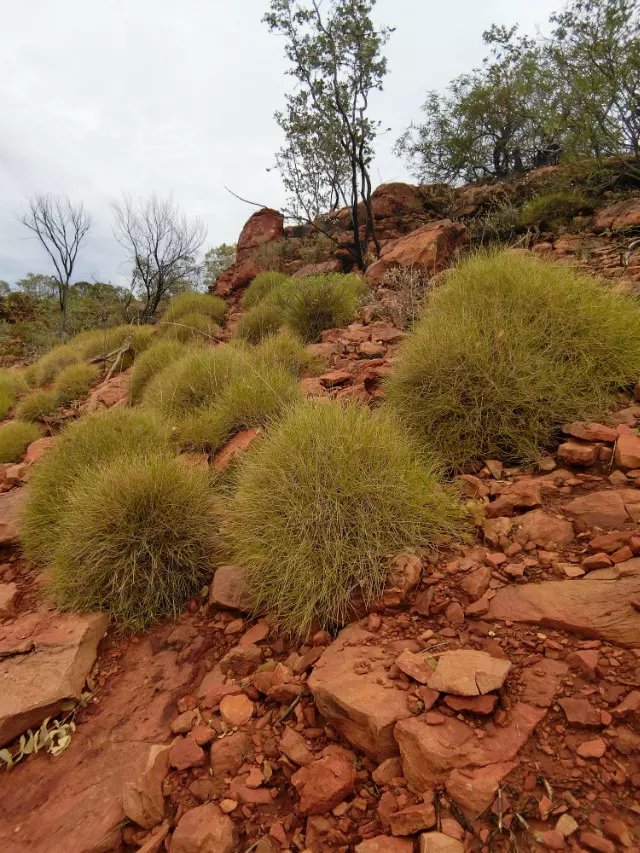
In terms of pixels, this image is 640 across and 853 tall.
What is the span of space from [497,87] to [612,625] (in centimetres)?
1351

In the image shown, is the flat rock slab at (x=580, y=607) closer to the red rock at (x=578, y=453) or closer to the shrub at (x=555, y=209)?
the red rock at (x=578, y=453)

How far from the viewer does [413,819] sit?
117 cm

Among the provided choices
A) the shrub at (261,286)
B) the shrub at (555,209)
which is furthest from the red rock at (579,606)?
the shrub at (261,286)

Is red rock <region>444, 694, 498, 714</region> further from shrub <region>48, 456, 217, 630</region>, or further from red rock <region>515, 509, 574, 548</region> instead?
shrub <region>48, 456, 217, 630</region>

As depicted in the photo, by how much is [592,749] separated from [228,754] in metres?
1.07

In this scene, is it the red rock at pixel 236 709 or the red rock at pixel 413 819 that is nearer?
the red rock at pixel 413 819

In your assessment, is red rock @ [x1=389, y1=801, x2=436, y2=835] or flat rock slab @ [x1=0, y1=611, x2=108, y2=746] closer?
red rock @ [x1=389, y1=801, x2=436, y2=835]

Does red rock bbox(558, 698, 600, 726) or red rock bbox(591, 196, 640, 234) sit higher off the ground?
red rock bbox(591, 196, 640, 234)

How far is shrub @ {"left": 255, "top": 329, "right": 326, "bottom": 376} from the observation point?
195 inches

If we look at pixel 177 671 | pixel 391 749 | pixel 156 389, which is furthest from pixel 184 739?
pixel 156 389

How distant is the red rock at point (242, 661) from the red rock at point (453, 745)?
2.38 ft

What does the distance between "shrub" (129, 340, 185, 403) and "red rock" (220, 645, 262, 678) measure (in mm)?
4734

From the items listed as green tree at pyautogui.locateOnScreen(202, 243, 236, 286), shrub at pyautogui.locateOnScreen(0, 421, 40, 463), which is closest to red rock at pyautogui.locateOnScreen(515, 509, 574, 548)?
shrub at pyautogui.locateOnScreen(0, 421, 40, 463)

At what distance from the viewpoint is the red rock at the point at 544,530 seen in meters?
1.95
